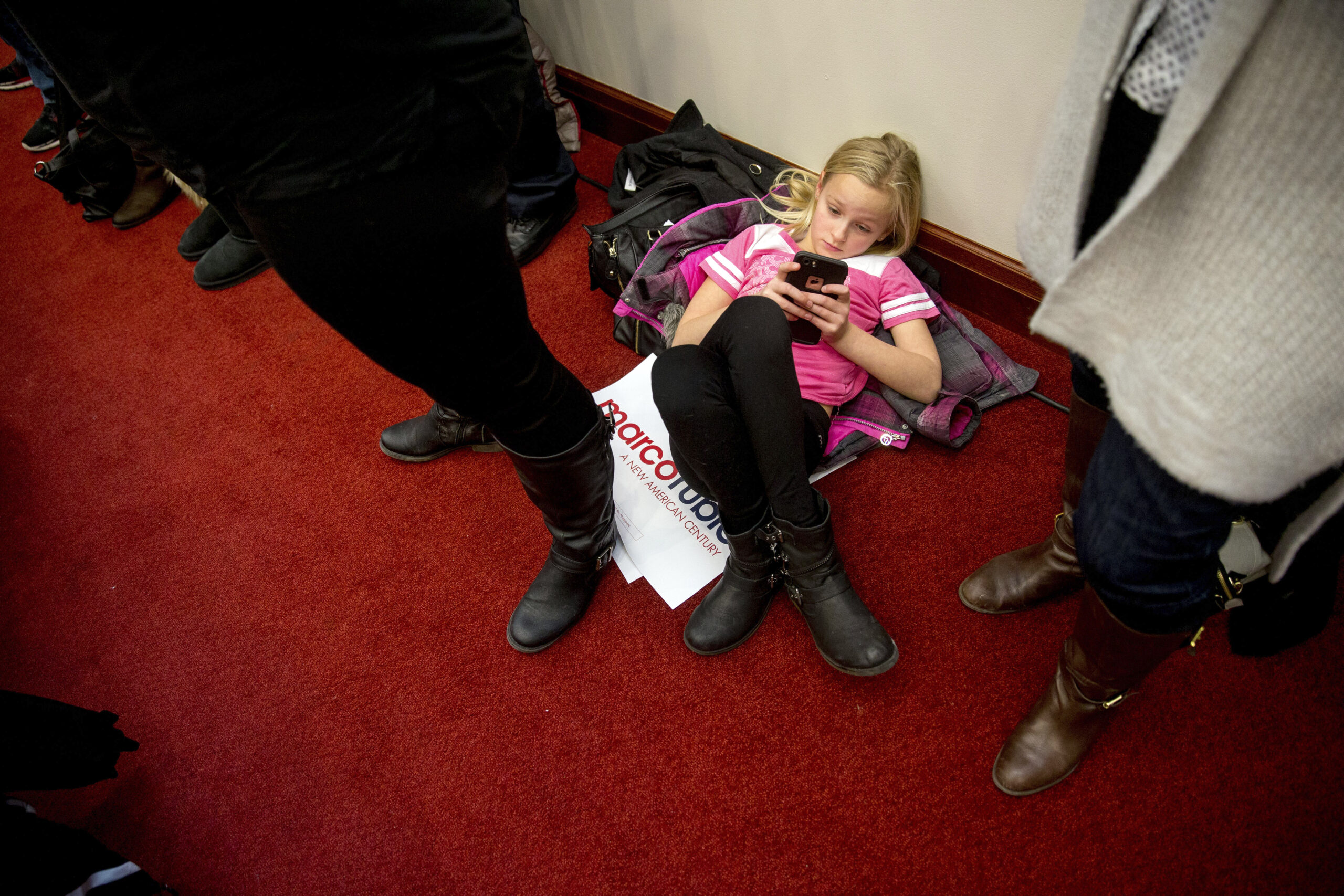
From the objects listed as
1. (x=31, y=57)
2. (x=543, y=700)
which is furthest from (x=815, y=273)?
(x=31, y=57)

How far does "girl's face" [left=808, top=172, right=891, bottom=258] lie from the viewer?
114cm

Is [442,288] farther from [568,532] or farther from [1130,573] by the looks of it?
[1130,573]

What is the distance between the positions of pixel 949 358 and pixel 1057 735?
660 mm

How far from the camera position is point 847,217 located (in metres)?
1.15

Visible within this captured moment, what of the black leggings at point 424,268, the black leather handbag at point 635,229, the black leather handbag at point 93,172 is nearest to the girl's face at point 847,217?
the black leather handbag at point 635,229

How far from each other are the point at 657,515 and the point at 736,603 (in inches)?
9.6

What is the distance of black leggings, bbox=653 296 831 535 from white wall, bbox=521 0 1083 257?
1.87 ft

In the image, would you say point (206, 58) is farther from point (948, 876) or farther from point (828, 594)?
point (948, 876)

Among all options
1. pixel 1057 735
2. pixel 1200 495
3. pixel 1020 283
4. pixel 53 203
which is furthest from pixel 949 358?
pixel 53 203

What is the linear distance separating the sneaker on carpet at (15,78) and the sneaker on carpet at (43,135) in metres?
0.60

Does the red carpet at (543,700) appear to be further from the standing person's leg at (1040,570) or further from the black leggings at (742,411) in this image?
the black leggings at (742,411)

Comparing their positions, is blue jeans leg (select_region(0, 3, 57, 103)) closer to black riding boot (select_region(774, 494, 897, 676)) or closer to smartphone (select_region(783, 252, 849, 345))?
smartphone (select_region(783, 252, 849, 345))

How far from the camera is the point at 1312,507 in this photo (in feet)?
1.66

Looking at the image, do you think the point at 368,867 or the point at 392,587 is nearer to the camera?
the point at 368,867
